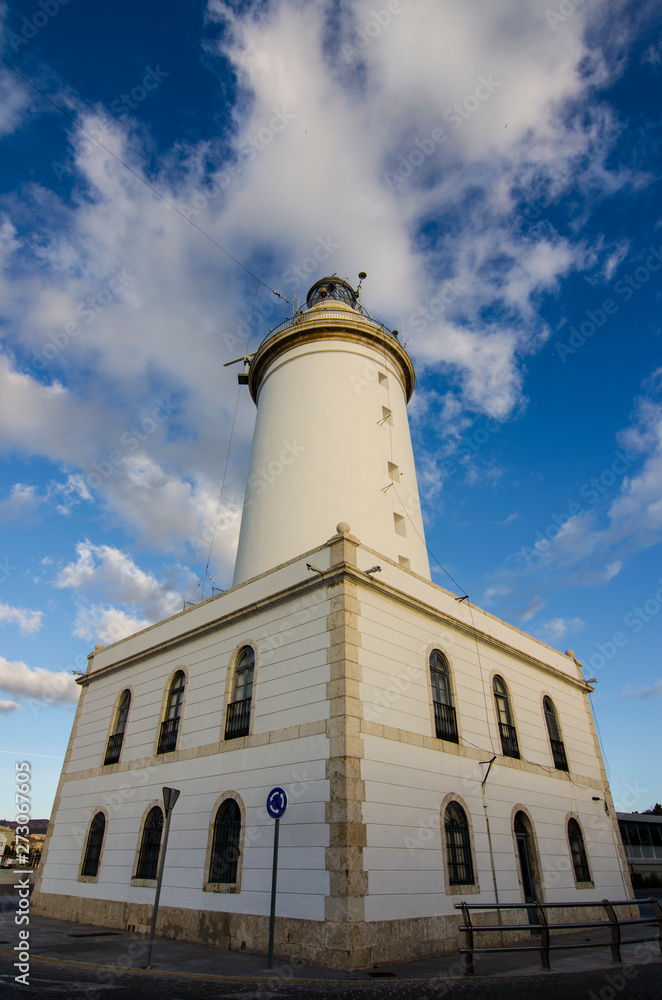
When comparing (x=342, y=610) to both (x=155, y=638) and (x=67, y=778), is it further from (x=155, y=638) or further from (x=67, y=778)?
(x=67, y=778)

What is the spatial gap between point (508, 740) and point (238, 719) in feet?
24.2

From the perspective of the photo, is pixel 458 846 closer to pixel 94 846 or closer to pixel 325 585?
pixel 325 585

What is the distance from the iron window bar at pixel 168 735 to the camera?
15320mm

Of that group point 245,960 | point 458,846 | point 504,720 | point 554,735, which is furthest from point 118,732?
point 554,735

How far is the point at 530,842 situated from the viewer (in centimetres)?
1514

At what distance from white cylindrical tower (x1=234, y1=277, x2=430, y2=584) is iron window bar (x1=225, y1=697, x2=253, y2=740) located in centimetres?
429

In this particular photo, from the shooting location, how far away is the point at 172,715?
15.9m

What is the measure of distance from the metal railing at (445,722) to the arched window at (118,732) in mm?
9493

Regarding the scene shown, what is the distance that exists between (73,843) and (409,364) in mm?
19568

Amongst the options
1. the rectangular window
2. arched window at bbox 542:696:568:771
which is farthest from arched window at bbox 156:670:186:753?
arched window at bbox 542:696:568:771

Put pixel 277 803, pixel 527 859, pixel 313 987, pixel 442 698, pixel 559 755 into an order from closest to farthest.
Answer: pixel 313 987 → pixel 277 803 → pixel 442 698 → pixel 527 859 → pixel 559 755

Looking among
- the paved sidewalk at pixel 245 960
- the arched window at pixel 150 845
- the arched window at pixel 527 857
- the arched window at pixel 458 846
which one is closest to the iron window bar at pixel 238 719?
the arched window at pixel 150 845

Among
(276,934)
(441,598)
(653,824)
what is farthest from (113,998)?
(653,824)

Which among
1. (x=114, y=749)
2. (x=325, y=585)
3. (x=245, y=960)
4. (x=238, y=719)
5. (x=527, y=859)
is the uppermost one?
(x=325, y=585)
